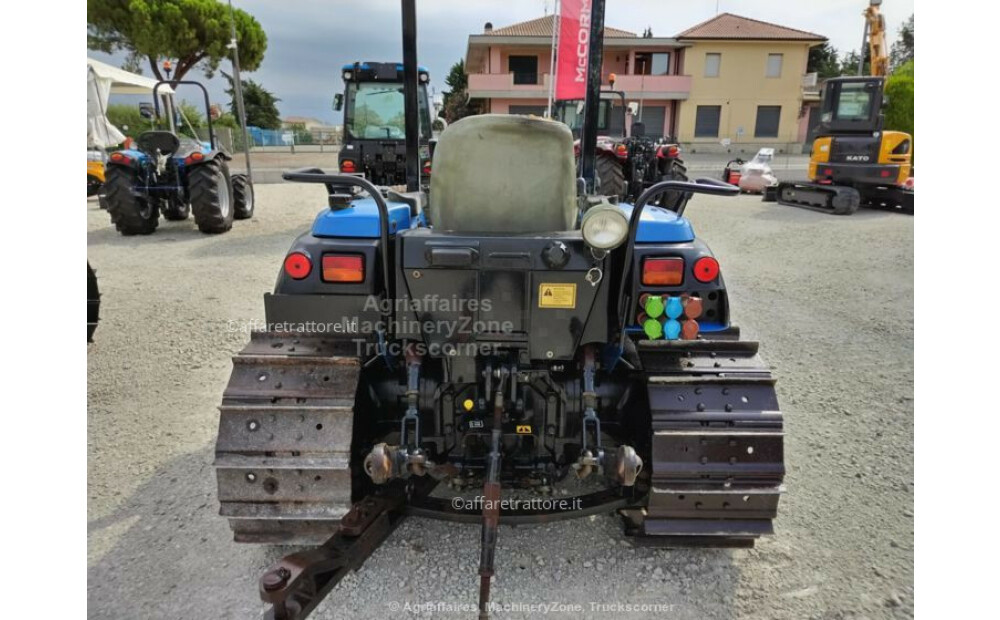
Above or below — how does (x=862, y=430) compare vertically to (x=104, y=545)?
above

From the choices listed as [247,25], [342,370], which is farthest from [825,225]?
[247,25]

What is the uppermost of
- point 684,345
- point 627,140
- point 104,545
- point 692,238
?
point 627,140

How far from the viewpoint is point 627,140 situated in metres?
11.6

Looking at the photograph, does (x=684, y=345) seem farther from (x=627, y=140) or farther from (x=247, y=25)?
(x=247, y=25)

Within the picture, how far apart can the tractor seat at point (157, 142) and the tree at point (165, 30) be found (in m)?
19.3

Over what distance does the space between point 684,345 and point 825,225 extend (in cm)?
931

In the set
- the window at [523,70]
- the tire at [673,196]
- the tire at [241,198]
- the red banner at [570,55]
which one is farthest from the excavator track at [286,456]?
the window at [523,70]

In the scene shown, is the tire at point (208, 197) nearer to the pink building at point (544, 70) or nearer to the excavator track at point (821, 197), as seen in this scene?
the excavator track at point (821, 197)

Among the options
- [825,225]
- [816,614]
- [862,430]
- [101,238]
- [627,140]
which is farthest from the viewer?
[627,140]

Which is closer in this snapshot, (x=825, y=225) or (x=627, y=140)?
(x=825, y=225)

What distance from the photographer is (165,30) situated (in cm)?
2575

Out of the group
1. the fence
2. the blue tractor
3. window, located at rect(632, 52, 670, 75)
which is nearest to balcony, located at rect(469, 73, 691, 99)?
window, located at rect(632, 52, 670, 75)

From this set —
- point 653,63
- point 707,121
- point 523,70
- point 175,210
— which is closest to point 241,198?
point 175,210

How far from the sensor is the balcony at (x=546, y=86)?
30.6m
